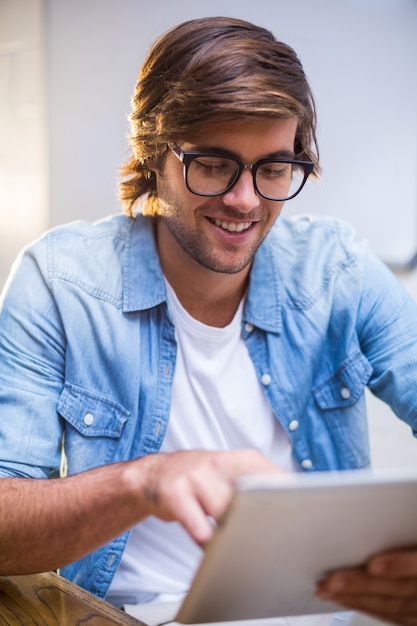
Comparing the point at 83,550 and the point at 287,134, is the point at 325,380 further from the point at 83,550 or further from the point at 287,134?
the point at 83,550

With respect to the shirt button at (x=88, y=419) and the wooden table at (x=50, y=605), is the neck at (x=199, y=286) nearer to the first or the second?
the shirt button at (x=88, y=419)

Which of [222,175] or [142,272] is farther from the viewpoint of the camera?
[142,272]

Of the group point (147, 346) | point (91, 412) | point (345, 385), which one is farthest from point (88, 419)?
point (345, 385)

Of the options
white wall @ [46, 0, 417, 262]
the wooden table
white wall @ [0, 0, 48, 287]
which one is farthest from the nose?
white wall @ [0, 0, 48, 287]

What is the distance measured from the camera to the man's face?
1.21m

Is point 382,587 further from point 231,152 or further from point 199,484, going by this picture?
point 231,152

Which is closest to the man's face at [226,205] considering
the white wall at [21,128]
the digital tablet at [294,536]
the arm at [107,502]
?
the arm at [107,502]

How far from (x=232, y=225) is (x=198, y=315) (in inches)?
7.6

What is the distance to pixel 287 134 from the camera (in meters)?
1.26

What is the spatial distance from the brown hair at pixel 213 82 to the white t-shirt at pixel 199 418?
0.31 meters

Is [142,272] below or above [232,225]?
below

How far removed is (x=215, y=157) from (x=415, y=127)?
153 centimetres

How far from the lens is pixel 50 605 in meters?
0.91

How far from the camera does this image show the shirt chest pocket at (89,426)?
4.10 feet
